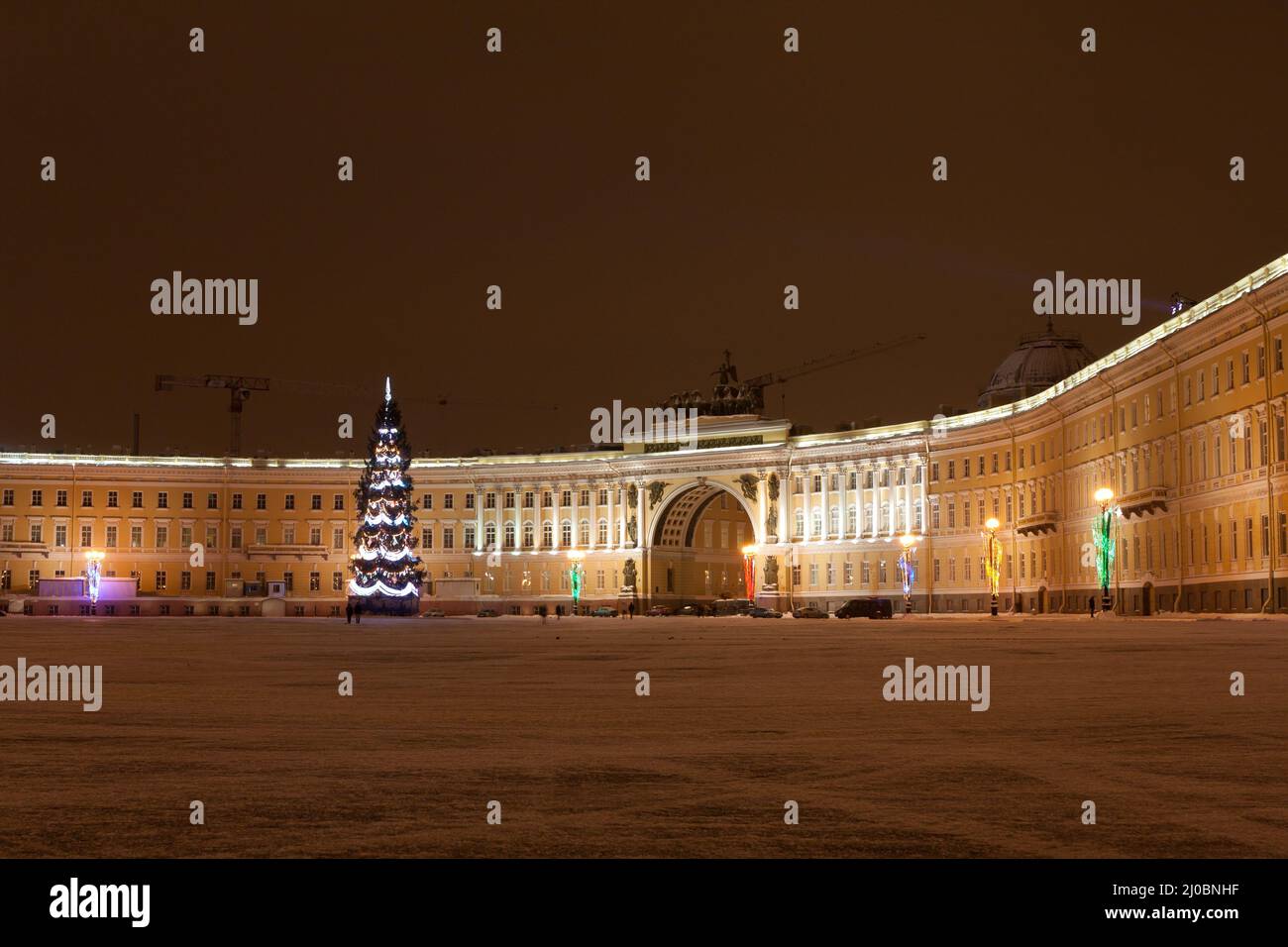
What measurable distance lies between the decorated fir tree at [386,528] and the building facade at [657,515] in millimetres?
23333

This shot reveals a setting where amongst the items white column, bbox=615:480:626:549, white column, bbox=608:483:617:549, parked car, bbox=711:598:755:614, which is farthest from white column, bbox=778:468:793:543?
white column, bbox=608:483:617:549

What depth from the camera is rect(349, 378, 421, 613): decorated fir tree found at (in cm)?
8712

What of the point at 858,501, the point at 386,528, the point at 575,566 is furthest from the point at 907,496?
the point at 386,528

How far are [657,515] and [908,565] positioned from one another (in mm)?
29597

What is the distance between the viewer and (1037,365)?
121125 mm

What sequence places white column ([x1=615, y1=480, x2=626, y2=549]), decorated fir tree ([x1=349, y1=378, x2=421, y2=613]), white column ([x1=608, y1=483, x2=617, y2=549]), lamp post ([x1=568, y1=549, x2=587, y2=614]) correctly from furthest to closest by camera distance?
white column ([x1=608, y1=483, x2=617, y2=549]) < white column ([x1=615, y1=480, x2=626, y2=549]) < lamp post ([x1=568, y1=549, x2=587, y2=614]) < decorated fir tree ([x1=349, y1=378, x2=421, y2=613])

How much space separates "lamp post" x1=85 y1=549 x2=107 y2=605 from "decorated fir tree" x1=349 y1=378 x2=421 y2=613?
102 ft

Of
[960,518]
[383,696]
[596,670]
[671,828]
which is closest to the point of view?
[671,828]

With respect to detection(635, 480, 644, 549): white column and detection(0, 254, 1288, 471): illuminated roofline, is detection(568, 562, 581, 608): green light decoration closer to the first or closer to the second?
detection(635, 480, 644, 549): white column

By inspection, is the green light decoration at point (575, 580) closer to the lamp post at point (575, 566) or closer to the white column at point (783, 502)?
the lamp post at point (575, 566)

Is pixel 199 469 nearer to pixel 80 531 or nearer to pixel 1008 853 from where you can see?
pixel 80 531

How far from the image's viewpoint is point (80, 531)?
121 m

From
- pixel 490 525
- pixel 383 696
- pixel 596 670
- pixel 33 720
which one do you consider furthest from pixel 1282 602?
pixel 490 525
